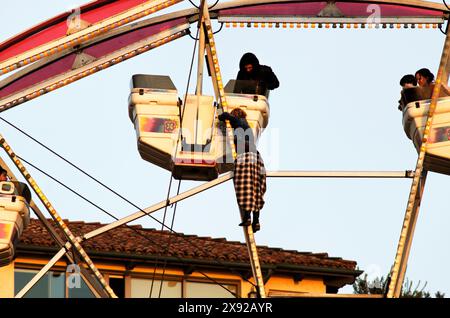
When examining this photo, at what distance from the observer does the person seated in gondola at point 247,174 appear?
1436 inches

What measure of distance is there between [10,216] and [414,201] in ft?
22.8

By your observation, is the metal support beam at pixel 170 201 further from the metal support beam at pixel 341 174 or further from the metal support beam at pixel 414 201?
the metal support beam at pixel 414 201

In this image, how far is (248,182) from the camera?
36.5 metres

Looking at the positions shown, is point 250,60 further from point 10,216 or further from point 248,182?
point 10,216

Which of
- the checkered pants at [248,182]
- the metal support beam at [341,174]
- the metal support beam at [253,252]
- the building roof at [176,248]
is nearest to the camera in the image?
the checkered pants at [248,182]

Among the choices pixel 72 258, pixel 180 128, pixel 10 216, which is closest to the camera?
pixel 180 128

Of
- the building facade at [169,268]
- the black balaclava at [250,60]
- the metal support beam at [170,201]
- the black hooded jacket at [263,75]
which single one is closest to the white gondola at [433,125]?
the black hooded jacket at [263,75]

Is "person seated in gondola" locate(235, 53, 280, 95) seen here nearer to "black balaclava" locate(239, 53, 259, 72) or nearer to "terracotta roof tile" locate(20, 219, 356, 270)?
"black balaclava" locate(239, 53, 259, 72)

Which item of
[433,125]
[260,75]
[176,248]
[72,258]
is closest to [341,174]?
[433,125]

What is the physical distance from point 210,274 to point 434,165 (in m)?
11.0

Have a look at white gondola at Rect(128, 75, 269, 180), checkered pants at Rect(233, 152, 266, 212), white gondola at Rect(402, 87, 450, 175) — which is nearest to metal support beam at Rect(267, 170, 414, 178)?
white gondola at Rect(402, 87, 450, 175)

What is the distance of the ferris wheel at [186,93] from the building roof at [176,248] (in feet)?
23.9
